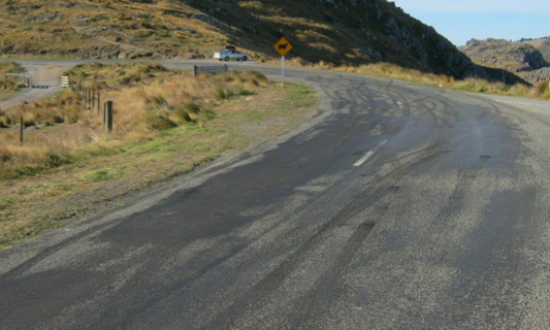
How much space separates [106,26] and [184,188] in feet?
202

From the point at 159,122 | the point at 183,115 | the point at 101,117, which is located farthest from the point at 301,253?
the point at 101,117

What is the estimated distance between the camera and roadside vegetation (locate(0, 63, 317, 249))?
8.60 meters

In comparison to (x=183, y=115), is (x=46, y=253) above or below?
below

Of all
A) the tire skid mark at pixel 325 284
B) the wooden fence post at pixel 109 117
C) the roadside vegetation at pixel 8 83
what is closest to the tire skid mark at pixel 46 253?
the tire skid mark at pixel 325 284

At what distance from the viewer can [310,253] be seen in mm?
5922

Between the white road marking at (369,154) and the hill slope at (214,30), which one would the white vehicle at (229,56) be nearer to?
the hill slope at (214,30)

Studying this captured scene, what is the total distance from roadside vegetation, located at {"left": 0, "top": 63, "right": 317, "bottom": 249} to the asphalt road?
83 centimetres

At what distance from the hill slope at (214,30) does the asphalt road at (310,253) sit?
168 feet

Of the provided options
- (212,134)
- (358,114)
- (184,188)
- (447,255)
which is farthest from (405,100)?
(447,255)

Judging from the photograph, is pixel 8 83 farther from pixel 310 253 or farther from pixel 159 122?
pixel 310 253

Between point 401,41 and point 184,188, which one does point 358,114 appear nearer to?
point 184,188

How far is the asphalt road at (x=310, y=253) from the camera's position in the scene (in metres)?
4.65

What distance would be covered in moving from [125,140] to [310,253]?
1014 centimetres

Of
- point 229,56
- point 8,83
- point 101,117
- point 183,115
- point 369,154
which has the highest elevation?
point 229,56
